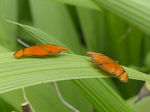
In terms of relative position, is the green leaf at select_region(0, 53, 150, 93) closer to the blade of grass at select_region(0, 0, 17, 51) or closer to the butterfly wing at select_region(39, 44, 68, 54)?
the butterfly wing at select_region(39, 44, 68, 54)

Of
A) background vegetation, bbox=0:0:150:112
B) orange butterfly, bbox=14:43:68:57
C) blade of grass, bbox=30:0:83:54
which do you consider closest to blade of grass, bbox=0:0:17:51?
background vegetation, bbox=0:0:150:112

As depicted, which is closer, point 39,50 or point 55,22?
point 39,50

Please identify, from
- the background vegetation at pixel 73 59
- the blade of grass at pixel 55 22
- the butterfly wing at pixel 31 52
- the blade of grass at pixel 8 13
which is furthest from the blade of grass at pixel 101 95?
the blade of grass at pixel 55 22

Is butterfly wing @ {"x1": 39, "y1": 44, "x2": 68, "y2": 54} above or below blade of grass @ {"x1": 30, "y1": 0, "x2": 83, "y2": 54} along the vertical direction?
above

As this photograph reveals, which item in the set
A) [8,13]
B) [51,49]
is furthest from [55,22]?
[51,49]

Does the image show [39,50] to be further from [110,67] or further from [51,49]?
[110,67]

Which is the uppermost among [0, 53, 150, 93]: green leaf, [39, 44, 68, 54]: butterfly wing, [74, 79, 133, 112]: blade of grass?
[39, 44, 68, 54]: butterfly wing

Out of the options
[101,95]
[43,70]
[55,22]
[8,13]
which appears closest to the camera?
[43,70]

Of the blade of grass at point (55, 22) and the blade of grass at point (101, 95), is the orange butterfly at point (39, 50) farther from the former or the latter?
the blade of grass at point (55, 22)
